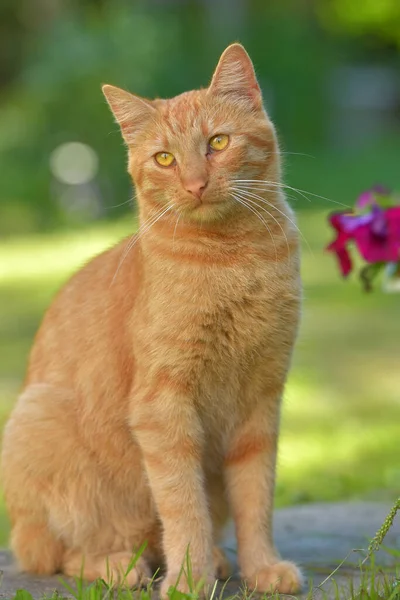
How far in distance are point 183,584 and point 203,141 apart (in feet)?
3.99

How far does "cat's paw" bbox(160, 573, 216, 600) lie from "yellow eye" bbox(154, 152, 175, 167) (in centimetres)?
114

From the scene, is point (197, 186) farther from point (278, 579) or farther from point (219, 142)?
point (278, 579)

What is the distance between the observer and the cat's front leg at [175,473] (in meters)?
3.07

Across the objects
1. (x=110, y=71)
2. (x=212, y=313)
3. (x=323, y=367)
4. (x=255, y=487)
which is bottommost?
(x=323, y=367)

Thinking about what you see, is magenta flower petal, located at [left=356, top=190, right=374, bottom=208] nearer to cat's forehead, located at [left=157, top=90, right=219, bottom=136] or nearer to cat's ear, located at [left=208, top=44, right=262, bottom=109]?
cat's ear, located at [left=208, top=44, right=262, bottom=109]

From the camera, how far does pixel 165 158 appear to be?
3.17 meters

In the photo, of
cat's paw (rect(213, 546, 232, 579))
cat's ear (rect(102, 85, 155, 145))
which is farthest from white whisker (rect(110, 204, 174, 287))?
cat's paw (rect(213, 546, 232, 579))

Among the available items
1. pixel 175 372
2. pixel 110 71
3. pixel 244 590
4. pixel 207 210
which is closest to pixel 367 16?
pixel 110 71

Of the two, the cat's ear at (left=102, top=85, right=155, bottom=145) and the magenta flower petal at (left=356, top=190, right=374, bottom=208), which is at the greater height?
the cat's ear at (left=102, top=85, right=155, bottom=145)

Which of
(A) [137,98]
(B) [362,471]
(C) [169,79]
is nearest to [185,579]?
(A) [137,98]

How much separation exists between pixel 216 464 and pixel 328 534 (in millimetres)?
686

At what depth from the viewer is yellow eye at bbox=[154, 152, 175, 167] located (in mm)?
3154

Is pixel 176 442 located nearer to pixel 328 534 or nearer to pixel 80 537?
pixel 80 537

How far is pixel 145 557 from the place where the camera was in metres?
3.39
